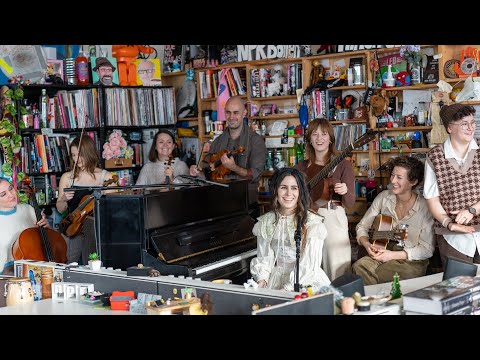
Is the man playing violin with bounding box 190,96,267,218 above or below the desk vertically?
above

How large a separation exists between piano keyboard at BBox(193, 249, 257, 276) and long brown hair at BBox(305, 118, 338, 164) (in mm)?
811

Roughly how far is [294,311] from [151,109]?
5171 mm

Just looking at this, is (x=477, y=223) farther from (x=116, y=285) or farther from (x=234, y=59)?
(x=234, y=59)

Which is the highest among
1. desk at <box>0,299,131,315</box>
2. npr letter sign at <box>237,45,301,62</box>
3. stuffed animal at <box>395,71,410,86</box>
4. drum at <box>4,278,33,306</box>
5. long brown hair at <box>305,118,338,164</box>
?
npr letter sign at <box>237,45,301,62</box>

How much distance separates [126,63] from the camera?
24.7 ft

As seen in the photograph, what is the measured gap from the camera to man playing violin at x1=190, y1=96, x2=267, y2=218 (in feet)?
20.0

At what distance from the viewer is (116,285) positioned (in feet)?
11.8

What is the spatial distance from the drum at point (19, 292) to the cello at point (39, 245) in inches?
66.8

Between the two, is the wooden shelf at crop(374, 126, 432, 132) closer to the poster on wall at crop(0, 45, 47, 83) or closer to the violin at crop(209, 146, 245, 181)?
the violin at crop(209, 146, 245, 181)

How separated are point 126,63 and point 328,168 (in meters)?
3.15

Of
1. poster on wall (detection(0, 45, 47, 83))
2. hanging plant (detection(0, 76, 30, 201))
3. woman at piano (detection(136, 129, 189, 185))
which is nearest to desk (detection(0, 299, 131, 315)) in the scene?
woman at piano (detection(136, 129, 189, 185))

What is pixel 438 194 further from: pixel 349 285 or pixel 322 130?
pixel 349 285

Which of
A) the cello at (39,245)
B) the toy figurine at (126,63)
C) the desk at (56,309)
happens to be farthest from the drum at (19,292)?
the toy figurine at (126,63)
